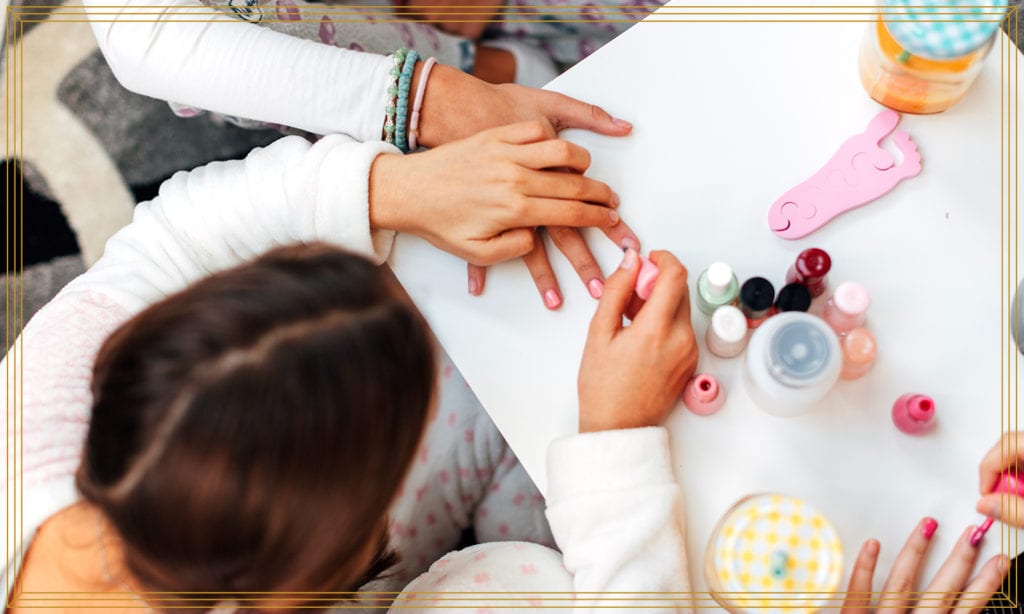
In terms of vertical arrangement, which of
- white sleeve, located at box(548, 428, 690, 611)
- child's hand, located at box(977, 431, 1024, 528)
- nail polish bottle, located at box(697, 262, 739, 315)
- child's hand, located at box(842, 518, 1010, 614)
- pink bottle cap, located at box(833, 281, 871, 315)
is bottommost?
white sleeve, located at box(548, 428, 690, 611)

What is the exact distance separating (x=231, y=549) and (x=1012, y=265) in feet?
1.82

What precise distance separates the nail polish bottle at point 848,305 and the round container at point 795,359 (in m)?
0.03

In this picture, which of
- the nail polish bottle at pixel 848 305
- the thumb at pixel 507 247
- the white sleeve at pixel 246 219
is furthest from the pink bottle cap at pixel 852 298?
the white sleeve at pixel 246 219

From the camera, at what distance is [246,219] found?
63 cm

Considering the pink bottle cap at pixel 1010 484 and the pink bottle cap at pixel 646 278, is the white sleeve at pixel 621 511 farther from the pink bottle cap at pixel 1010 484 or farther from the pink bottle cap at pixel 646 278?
the pink bottle cap at pixel 1010 484

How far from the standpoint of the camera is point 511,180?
60 cm

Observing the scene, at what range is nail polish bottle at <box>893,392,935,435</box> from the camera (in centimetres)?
52

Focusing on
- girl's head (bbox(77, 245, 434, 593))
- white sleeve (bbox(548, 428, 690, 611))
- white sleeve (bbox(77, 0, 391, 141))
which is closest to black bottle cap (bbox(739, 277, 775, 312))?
white sleeve (bbox(548, 428, 690, 611))

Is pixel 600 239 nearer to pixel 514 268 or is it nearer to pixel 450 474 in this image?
pixel 514 268

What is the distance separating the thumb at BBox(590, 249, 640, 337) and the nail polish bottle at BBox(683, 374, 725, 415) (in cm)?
7

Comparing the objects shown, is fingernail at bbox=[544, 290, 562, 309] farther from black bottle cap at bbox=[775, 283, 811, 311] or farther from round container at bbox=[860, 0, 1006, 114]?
round container at bbox=[860, 0, 1006, 114]

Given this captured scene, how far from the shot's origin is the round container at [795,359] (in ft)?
1.68

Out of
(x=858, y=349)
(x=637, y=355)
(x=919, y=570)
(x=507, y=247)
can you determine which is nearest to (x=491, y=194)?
(x=507, y=247)

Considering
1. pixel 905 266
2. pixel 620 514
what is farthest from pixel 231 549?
pixel 905 266
